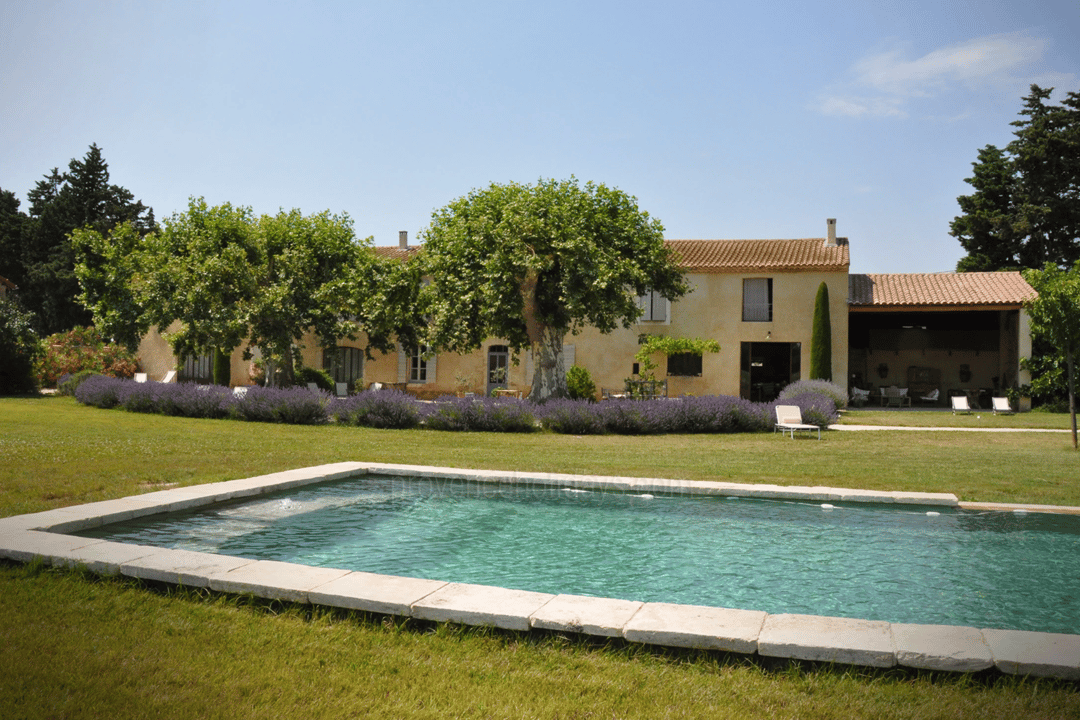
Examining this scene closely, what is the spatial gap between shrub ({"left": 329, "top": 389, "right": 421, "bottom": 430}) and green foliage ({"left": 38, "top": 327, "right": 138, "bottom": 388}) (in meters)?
15.2

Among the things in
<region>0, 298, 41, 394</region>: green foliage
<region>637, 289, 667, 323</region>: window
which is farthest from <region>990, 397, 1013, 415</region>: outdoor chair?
<region>0, 298, 41, 394</region>: green foliage

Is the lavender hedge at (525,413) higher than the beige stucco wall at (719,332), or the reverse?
the beige stucco wall at (719,332)

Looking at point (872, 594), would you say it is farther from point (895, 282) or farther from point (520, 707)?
point (895, 282)

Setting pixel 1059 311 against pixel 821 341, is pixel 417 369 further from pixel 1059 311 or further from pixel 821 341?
pixel 1059 311

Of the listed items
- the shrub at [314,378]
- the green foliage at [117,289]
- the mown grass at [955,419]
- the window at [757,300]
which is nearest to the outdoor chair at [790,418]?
the mown grass at [955,419]

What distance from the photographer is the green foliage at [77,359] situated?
27.7 metres

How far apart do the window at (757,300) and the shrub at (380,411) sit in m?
13.1

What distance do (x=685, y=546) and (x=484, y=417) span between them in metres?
9.86

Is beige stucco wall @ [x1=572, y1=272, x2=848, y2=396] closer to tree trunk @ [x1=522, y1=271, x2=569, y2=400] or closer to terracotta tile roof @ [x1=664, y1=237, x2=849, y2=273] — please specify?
terracotta tile roof @ [x1=664, y1=237, x2=849, y2=273]

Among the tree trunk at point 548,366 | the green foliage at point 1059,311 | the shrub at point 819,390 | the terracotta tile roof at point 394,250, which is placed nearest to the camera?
the green foliage at point 1059,311

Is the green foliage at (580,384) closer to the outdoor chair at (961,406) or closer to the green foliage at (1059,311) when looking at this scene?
the outdoor chair at (961,406)

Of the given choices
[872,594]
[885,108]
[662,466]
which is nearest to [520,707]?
[872,594]

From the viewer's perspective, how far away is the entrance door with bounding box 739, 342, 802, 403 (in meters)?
25.2

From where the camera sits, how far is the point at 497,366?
26.9 metres
